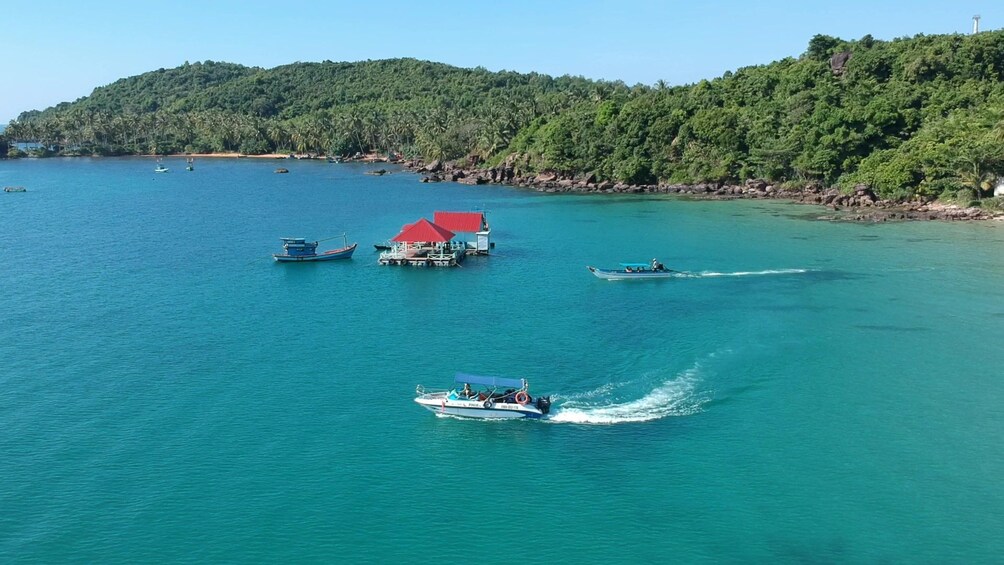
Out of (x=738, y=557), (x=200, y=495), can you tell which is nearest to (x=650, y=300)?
(x=738, y=557)

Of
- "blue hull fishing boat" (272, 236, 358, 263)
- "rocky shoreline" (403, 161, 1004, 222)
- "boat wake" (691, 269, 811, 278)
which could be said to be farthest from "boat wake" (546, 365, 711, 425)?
"rocky shoreline" (403, 161, 1004, 222)

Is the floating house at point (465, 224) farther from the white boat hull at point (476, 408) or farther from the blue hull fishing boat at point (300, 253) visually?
the white boat hull at point (476, 408)


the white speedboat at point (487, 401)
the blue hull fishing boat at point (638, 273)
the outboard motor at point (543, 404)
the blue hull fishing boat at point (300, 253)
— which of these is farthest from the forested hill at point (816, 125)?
the white speedboat at point (487, 401)

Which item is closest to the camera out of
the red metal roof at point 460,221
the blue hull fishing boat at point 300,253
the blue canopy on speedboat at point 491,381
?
the blue canopy on speedboat at point 491,381

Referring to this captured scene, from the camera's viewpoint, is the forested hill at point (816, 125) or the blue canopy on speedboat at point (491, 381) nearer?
the blue canopy on speedboat at point (491, 381)

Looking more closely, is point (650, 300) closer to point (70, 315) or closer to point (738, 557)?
point (738, 557)

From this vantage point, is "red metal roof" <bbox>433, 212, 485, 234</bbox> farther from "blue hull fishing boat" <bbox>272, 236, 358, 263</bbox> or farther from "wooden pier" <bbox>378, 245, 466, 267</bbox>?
"blue hull fishing boat" <bbox>272, 236, 358, 263</bbox>

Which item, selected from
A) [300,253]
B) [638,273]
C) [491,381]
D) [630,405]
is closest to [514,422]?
[491,381]

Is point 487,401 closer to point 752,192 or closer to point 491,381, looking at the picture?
point 491,381
